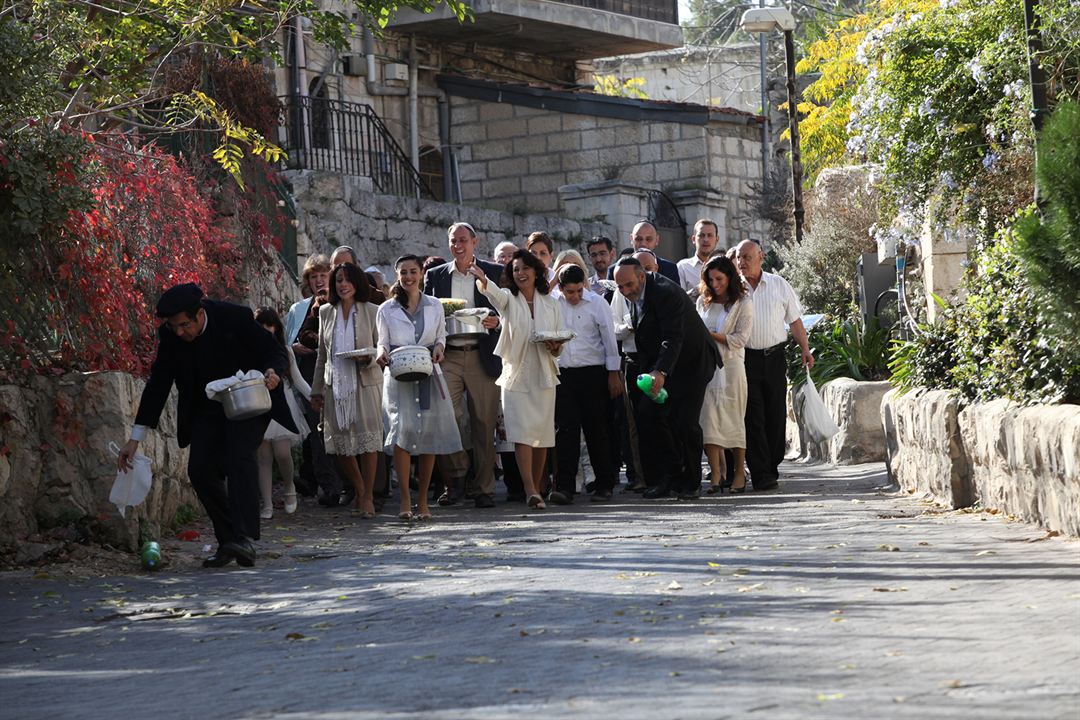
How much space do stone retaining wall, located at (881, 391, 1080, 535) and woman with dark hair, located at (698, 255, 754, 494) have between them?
1.19m

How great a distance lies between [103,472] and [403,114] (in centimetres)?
1780

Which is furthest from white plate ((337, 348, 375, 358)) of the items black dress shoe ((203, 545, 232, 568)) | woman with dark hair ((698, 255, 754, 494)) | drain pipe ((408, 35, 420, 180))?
drain pipe ((408, 35, 420, 180))

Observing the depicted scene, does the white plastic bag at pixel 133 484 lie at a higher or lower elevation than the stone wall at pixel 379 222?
lower

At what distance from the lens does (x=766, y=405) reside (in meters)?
13.7

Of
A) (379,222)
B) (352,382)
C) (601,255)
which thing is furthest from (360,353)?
(379,222)

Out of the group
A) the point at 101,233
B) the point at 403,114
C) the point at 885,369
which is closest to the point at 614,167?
the point at 403,114

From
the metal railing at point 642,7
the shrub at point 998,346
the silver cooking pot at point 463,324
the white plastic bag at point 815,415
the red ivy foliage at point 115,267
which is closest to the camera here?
the shrub at point 998,346

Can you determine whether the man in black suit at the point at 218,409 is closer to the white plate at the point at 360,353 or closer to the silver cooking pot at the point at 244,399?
the silver cooking pot at the point at 244,399

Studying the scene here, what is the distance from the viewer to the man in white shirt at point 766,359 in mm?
13531

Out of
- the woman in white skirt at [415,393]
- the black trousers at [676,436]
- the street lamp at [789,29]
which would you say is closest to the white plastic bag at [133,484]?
the woman in white skirt at [415,393]

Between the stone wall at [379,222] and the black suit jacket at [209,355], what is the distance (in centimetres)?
929

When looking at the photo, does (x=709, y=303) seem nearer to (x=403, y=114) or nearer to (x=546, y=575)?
(x=546, y=575)

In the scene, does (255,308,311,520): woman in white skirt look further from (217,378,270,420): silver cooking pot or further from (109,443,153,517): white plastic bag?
(217,378,270,420): silver cooking pot

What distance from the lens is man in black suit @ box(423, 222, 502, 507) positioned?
13203mm
